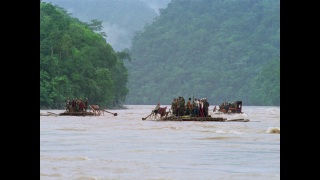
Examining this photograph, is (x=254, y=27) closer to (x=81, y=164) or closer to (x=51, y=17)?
(x=51, y=17)

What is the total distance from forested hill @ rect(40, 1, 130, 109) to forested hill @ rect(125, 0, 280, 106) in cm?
4160

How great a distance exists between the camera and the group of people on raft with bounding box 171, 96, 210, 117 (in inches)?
1512

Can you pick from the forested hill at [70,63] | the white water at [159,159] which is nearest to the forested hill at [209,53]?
the forested hill at [70,63]

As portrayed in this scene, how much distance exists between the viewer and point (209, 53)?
142875mm

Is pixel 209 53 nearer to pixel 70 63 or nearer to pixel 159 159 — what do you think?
pixel 70 63

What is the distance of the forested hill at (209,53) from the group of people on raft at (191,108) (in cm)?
7589

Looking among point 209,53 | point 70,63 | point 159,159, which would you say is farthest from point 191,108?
point 209,53

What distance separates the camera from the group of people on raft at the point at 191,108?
38406 millimetres

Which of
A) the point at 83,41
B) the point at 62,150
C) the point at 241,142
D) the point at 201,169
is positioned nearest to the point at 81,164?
the point at 201,169

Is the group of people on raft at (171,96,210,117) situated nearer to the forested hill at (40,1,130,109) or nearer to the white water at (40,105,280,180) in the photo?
the white water at (40,105,280,180)

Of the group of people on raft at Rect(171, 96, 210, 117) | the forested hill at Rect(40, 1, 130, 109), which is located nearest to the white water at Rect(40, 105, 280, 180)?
the group of people on raft at Rect(171, 96, 210, 117)

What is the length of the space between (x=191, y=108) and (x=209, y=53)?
104 m
